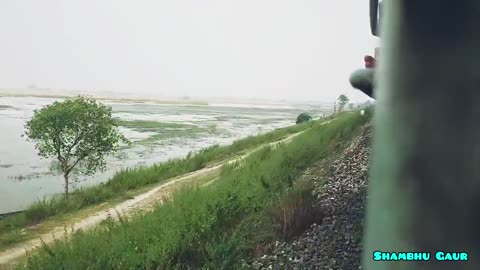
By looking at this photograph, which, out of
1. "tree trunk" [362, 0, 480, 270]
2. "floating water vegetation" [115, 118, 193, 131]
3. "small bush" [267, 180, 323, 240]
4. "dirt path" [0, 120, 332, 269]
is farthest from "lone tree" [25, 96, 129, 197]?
"tree trunk" [362, 0, 480, 270]

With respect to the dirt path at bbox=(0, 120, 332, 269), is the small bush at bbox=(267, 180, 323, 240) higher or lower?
higher

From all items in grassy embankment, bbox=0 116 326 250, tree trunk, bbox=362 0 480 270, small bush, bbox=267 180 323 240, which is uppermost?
tree trunk, bbox=362 0 480 270

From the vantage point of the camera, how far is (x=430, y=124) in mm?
849

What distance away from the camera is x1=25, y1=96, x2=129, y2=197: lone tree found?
12953 millimetres

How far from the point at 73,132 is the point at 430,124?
13.5 metres

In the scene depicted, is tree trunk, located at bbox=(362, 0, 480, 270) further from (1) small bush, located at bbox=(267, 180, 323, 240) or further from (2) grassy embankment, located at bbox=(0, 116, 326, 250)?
(2) grassy embankment, located at bbox=(0, 116, 326, 250)

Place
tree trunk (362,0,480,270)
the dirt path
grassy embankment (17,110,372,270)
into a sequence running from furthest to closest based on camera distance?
the dirt path < grassy embankment (17,110,372,270) < tree trunk (362,0,480,270)

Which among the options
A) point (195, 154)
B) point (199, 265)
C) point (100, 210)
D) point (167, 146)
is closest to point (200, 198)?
point (199, 265)

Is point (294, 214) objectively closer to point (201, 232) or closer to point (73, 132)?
point (201, 232)

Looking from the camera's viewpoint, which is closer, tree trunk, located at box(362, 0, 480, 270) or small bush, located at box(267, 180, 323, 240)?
tree trunk, located at box(362, 0, 480, 270)

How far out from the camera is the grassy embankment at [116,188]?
991 cm

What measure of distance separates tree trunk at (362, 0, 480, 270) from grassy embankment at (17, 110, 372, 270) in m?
3.46

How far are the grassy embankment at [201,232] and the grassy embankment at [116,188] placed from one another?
376 cm

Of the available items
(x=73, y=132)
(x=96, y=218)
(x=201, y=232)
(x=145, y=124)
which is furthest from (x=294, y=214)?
(x=145, y=124)
